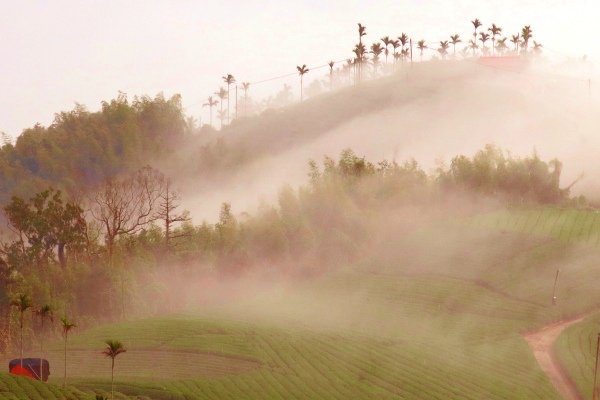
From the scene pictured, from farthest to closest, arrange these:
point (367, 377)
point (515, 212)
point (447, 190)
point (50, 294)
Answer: point (447, 190) → point (515, 212) → point (50, 294) → point (367, 377)

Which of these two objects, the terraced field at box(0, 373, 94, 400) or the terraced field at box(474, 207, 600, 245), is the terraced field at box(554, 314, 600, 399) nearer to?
the terraced field at box(474, 207, 600, 245)

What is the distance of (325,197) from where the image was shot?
452ft

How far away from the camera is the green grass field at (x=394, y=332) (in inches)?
3132

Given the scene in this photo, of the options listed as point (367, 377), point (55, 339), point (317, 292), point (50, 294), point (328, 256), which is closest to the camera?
point (367, 377)

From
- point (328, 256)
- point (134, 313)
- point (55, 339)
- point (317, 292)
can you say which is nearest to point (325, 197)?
point (328, 256)

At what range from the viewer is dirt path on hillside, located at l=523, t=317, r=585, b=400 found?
268 feet

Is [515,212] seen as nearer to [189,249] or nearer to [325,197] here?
[325,197]

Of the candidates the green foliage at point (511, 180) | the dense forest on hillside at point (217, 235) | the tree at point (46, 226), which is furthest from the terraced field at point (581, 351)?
the tree at point (46, 226)

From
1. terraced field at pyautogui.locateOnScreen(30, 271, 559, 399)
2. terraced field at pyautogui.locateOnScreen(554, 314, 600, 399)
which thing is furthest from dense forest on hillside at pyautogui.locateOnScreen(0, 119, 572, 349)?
terraced field at pyautogui.locateOnScreen(554, 314, 600, 399)

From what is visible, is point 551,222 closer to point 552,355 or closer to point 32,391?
point 552,355

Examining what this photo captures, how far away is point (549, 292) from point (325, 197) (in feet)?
142

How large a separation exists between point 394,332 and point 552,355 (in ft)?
55.7

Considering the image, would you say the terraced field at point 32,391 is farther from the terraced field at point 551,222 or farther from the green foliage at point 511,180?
the green foliage at point 511,180

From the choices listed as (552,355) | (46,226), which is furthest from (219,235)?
(552,355)
